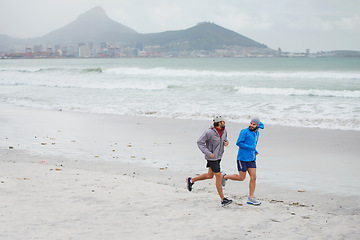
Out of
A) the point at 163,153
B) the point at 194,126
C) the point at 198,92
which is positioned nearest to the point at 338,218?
the point at 163,153

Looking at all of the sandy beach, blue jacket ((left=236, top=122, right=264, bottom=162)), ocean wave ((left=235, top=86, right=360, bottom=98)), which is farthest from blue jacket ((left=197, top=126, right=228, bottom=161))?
ocean wave ((left=235, top=86, right=360, bottom=98))

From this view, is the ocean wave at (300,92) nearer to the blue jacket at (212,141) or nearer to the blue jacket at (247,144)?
the blue jacket at (247,144)

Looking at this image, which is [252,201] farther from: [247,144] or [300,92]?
[300,92]

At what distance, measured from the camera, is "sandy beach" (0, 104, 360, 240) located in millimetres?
5414

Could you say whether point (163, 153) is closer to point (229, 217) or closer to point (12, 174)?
point (12, 174)

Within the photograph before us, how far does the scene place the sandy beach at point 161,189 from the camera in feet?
17.8

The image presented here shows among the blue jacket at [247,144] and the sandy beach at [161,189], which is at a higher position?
the blue jacket at [247,144]

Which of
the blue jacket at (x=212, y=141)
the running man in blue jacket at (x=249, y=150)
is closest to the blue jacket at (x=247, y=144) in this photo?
the running man in blue jacket at (x=249, y=150)

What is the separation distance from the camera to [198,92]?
29.2 m

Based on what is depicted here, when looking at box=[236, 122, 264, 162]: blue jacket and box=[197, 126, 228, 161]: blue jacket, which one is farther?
box=[236, 122, 264, 162]: blue jacket

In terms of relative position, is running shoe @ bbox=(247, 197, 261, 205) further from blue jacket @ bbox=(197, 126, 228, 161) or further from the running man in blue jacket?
blue jacket @ bbox=(197, 126, 228, 161)

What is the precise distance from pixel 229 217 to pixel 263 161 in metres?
4.02

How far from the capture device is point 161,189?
7.21 m

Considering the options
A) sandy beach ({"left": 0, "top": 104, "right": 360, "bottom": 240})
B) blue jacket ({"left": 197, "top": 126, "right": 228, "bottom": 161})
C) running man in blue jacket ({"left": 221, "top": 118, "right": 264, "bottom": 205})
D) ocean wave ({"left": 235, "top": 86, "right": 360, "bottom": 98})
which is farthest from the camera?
ocean wave ({"left": 235, "top": 86, "right": 360, "bottom": 98})
